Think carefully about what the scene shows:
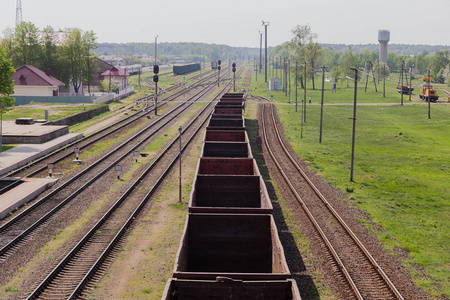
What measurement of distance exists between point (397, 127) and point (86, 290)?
1964 inches

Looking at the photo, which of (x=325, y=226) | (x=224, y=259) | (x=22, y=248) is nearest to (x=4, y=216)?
(x=22, y=248)

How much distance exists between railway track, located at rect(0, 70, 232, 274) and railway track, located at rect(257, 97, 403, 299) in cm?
1351

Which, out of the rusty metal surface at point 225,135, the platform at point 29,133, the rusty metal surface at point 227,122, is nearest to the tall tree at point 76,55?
the platform at point 29,133

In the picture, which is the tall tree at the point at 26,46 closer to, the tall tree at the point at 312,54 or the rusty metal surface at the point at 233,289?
the tall tree at the point at 312,54

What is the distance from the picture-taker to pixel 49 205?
90.0ft

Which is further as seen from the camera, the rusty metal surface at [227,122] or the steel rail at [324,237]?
the rusty metal surface at [227,122]

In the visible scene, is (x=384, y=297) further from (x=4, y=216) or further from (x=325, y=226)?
(x=4, y=216)

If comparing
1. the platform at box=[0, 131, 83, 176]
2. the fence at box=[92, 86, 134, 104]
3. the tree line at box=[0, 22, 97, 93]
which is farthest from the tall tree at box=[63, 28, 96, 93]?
the platform at box=[0, 131, 83, 176]

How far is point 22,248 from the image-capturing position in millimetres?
21469

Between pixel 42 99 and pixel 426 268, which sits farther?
pixel 42 99

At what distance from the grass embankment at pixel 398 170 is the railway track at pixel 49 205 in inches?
638

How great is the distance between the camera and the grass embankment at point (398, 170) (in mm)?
21625

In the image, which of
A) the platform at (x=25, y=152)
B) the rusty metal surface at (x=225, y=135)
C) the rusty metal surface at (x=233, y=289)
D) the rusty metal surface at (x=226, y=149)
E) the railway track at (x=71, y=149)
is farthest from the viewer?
the rusty metal surface at (x=225, y=135)

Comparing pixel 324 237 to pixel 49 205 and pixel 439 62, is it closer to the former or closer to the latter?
pixel 49 205
